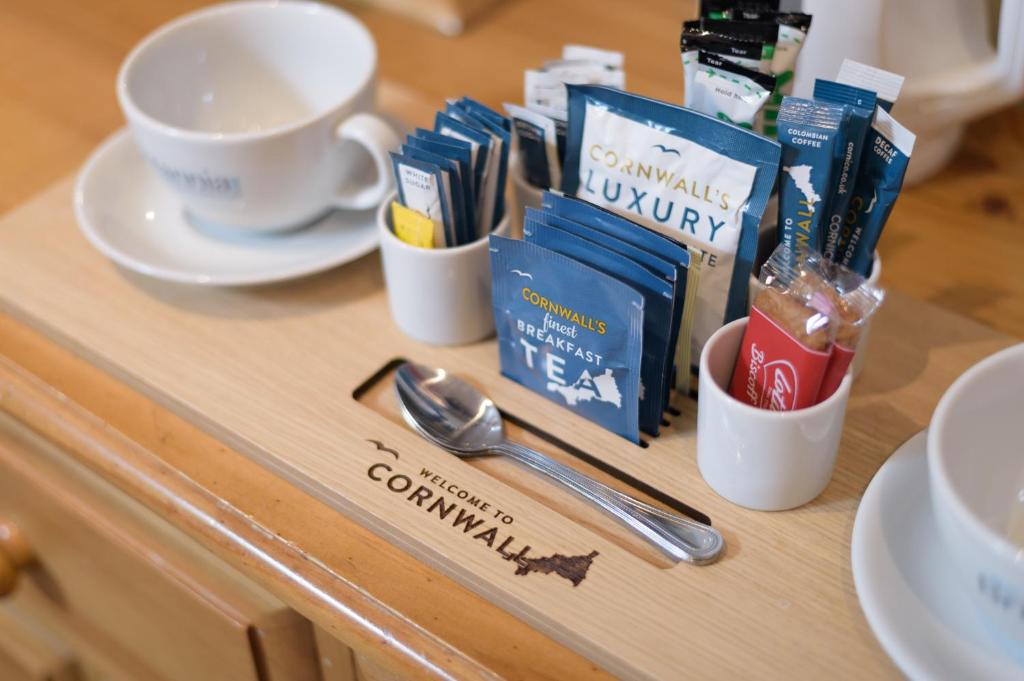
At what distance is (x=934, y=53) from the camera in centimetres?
75

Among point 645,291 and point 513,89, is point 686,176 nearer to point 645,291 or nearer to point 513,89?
point 645,291

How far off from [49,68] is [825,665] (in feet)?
2.96

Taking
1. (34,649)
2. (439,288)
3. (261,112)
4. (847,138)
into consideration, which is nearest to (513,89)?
(261,112)

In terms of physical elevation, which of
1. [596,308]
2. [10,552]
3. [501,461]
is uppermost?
[596,308]

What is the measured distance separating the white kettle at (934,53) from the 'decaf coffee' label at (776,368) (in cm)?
25

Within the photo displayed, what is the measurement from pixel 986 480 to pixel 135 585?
580 mm

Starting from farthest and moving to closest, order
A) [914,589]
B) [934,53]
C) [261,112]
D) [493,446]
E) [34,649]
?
[34,649] → [261,112] → [934,53] → [493,446] → [914,589]

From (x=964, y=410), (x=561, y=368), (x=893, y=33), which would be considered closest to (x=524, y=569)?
(x=561, y=368)

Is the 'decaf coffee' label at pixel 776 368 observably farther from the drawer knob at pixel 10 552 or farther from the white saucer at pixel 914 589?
the drawer knob at pixel 10 552

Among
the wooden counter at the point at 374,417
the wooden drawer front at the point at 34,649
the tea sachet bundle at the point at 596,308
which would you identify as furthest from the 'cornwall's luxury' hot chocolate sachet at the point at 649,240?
the wooden drawer front at the point at 34,649

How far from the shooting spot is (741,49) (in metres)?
0.59

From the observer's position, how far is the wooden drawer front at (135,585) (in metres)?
0.67

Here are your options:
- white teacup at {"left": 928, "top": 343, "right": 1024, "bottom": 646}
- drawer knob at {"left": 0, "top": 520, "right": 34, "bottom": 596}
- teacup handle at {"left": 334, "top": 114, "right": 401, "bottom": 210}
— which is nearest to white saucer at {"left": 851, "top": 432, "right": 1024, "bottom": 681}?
white teacup at {"left": 928, "top": 343, "right": 1024, "bottom": 646}

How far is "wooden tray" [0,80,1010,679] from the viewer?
54 cm
